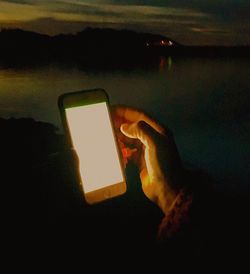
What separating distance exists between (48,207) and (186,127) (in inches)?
918

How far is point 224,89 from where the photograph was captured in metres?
42.4

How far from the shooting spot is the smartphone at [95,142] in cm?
246

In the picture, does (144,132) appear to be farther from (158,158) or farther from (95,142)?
(95,142)

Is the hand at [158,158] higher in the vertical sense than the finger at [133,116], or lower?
lower

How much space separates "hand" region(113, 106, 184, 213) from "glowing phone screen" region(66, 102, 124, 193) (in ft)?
0.46

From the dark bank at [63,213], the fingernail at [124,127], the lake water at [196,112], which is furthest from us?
the lake water at [196,112]

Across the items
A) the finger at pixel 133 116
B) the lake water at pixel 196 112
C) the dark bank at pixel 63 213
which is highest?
the finger at pixel 133 116

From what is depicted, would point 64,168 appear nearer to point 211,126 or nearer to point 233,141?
point 233,141

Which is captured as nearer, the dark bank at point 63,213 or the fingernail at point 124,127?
the dark bank at point 63,213

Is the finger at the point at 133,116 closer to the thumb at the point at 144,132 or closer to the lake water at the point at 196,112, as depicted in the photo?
the thumb at the point at 144,132

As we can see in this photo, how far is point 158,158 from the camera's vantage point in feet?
7.69

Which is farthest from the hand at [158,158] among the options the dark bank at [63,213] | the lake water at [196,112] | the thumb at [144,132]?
the lake water at [196,112]

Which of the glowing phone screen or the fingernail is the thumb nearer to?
the fingernail

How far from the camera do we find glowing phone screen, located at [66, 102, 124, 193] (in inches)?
97.7
